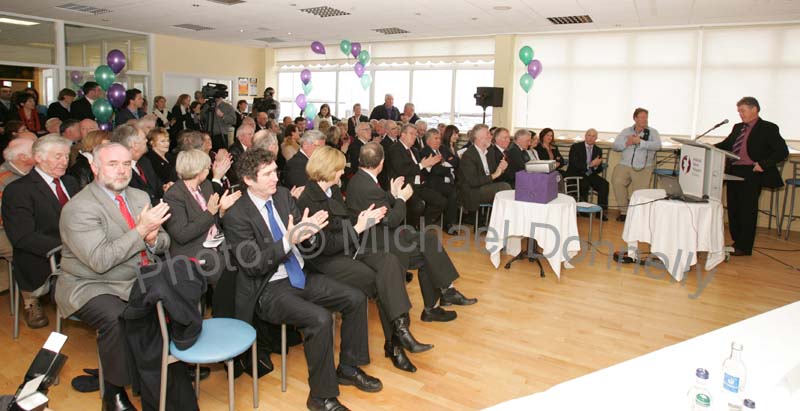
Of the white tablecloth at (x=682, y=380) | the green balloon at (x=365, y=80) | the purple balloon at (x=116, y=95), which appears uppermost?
the green balloon at (x=365, y=80)

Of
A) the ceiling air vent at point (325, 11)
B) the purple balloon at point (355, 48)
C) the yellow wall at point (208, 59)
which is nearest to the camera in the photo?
the ceiling air vent at point (325, 11)

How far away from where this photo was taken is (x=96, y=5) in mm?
9039

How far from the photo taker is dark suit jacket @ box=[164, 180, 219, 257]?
131 inches

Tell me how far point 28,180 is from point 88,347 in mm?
1119

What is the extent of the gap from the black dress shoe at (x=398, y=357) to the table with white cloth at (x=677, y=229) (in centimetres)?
298

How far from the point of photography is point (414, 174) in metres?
6.43

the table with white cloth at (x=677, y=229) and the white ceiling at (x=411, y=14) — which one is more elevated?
the white ceiling at (x=411, y=14)

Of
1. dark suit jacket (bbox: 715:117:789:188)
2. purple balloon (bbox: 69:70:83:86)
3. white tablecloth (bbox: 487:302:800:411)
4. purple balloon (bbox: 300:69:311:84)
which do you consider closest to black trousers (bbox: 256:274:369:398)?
white tablecloth (bbox: 487:302:800:411)

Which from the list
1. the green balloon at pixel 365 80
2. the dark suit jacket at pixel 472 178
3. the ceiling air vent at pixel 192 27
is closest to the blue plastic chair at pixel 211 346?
the dark suit jacket at pixel 472 178

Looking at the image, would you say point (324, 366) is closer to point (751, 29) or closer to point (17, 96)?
point (17, 96)

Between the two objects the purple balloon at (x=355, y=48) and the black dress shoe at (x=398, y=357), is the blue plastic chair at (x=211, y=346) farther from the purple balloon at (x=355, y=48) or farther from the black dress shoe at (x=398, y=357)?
the purple balloon at (x=355, y=48)

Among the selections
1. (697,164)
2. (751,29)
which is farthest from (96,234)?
(751,29)

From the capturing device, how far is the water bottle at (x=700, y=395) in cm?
144

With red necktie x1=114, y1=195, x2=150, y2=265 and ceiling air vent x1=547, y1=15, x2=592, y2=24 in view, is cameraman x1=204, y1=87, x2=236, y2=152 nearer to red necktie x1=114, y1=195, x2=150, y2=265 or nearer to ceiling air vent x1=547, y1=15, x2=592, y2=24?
ceiling air vent x1=547, y1=15, x2=592, y2=24
